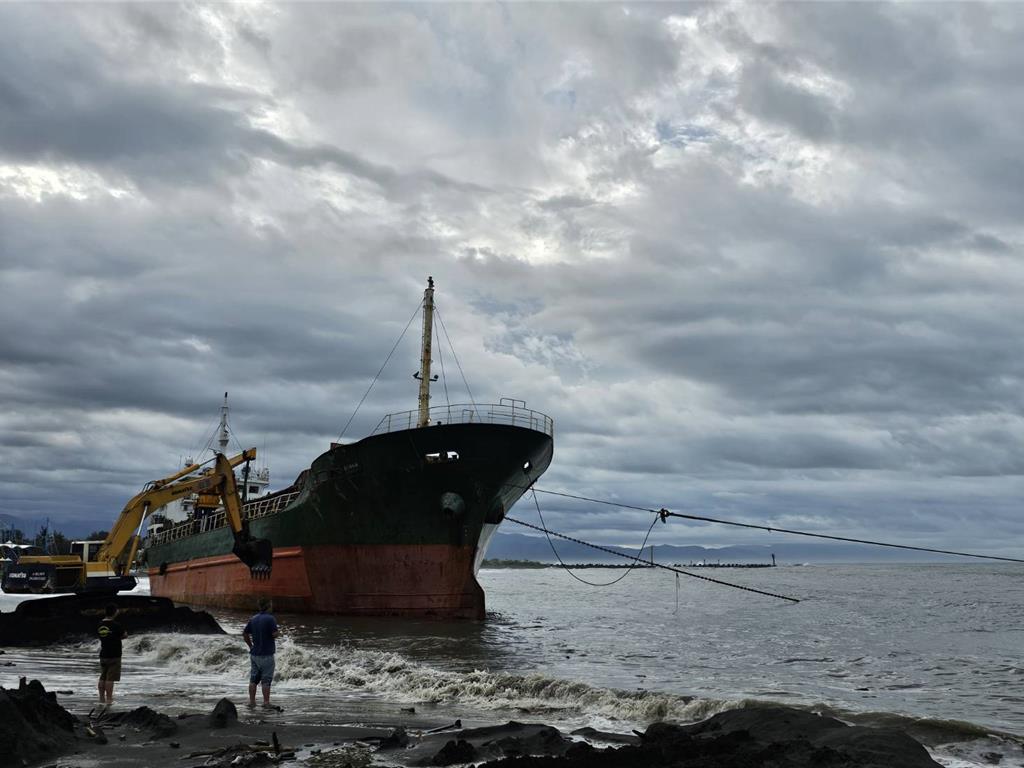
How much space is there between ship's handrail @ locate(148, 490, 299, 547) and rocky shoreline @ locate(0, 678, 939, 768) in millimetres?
20504

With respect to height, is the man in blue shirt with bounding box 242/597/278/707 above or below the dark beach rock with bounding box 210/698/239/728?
above

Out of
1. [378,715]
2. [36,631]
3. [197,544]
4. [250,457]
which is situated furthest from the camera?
[197,544]

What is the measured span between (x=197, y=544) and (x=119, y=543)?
5.30 metres

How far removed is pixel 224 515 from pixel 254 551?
7422mm

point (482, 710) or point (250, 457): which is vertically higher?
point (250, 457)

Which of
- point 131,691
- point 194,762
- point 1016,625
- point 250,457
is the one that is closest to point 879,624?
point 1016,625

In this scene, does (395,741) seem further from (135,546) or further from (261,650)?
(135,546)

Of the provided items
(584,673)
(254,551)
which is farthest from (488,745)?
(254,551)

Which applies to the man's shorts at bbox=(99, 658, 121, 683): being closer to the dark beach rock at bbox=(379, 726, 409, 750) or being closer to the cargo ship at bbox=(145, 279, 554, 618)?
the dark beach rock at bbox=(379, 726, 409, 750)

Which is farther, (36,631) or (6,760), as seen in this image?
(36,631)

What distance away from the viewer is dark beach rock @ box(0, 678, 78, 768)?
315 inches

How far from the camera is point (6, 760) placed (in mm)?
7816

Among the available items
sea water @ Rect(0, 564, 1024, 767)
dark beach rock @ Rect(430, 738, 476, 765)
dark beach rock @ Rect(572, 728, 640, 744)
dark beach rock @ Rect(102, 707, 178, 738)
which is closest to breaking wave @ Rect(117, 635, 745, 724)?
sea water @ Rect(0, 564, 1024, 767)

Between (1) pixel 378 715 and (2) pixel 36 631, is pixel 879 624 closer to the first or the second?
(1) pixel 378 715
